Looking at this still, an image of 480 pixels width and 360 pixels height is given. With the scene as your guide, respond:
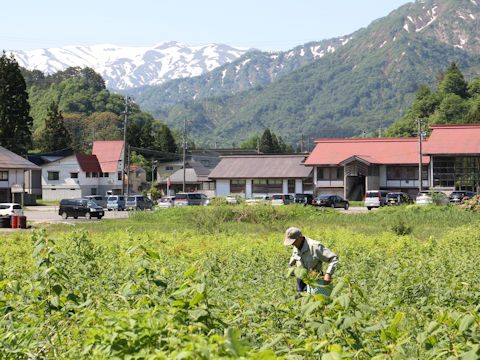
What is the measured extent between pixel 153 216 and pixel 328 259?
31230mm

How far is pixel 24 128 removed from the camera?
7575 cm

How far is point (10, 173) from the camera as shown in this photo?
214 ft

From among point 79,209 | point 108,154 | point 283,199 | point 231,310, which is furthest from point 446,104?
point 231,310

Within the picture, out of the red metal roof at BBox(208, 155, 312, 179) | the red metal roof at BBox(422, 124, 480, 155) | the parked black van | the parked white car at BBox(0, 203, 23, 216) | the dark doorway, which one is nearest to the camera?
the parked white car at BBox(0, 203, 23, 216)

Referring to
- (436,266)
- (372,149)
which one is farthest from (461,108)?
(436,266)

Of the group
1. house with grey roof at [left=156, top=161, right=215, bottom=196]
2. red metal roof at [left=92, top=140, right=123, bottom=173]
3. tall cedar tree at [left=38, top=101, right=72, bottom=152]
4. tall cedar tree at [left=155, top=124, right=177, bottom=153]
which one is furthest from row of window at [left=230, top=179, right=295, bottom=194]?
tall cedar tree at [left=155, top=124, right=177, bottom=153]

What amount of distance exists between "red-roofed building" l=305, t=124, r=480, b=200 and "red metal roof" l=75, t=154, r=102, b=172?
32.6m

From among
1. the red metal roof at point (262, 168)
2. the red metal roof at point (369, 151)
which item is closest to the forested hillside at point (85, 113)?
the red metal roof at point (262, 168)

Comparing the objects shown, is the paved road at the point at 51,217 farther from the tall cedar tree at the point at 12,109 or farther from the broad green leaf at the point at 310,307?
the broad green leaf at the point at 310,307

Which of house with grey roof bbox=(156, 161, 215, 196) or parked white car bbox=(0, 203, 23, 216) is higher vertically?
house with grey roof bbox=(156, 161, 215, 196)

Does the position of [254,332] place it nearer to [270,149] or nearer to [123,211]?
[123,211]

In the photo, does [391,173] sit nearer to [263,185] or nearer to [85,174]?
[263,185]

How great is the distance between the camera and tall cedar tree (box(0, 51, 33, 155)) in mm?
73500

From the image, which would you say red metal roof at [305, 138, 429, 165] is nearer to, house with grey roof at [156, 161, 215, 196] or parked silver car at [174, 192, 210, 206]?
parked silver car at [174, 192, 210, 206]
